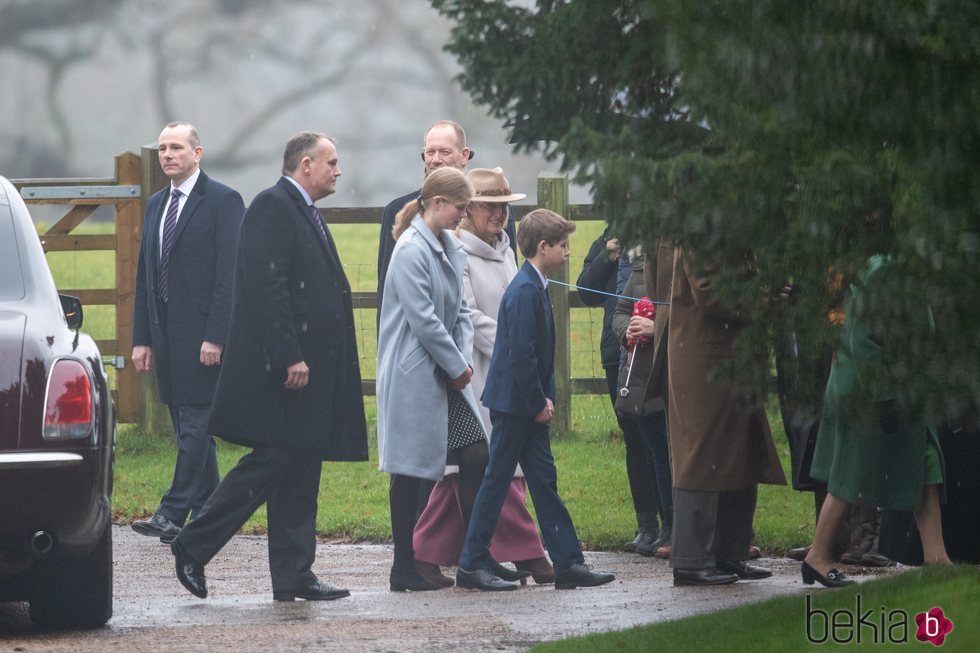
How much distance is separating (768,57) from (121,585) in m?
4.20

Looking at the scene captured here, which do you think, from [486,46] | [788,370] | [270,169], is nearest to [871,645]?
[788,370]

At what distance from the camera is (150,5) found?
16406 millimetres

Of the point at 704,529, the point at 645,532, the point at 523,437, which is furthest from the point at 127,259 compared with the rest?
the point at 704,529

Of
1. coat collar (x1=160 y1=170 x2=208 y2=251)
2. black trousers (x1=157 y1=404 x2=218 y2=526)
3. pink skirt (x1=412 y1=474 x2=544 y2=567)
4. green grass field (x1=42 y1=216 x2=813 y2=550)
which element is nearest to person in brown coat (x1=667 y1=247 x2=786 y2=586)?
green grass field (x1=42 y1=216 x2=813 y2=550)

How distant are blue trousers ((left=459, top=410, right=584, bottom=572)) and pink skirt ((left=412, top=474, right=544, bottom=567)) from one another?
248mm

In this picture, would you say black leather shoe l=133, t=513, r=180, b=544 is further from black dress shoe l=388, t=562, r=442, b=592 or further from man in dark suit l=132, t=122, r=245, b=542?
black dress shoe l=388, t=562, r=442, b=592

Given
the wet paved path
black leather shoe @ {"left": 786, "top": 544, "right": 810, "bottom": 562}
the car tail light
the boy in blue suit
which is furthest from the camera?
black leather shoe @ {"left": 786, "top": 544, "right": 810, "bottom": 562}

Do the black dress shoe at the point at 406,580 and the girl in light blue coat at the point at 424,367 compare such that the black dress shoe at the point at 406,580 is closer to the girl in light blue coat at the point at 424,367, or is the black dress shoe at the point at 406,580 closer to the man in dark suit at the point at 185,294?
the girl in light blue coat at the point at 424,367

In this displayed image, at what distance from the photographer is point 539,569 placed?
25.1ft

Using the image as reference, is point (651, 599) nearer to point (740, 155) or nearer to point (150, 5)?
point (740, 155)

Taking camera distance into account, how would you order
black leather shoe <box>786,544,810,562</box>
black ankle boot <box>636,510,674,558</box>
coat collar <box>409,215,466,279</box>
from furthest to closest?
black ankle boot <box>636,510,674,558</box>
black leather shoe <box>786,544,810,562</box>
coat collar <box>409,215,466,279</box>

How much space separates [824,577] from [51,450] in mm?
3091

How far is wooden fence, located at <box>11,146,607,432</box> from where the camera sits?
38.8 feet

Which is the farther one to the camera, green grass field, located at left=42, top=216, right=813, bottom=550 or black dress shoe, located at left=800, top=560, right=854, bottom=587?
green grass field, located at left=42, top=216, right=813, bottom=550
